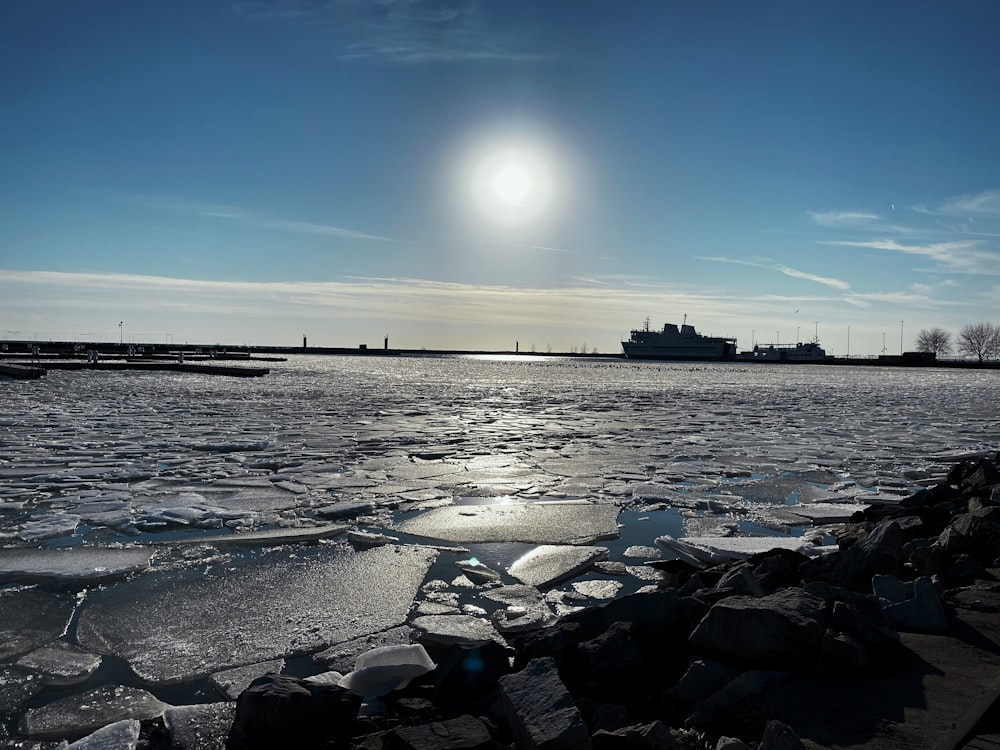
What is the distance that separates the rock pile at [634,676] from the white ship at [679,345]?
10219 centimetres

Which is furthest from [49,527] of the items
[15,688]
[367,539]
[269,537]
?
[15,688]

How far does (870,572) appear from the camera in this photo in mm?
3584

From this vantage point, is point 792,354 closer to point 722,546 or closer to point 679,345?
point 679,345

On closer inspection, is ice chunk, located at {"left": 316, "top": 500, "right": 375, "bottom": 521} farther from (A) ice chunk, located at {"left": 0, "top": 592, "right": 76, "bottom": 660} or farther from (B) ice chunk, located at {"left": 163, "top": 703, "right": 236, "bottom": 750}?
(B) ice chunk, located at {"left": 163, "top": 703, "right": 236, "bottom": 750}

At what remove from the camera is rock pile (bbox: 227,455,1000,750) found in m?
2.03

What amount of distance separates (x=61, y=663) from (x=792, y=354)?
114 metres

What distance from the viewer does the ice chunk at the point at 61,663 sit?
254 centimetres

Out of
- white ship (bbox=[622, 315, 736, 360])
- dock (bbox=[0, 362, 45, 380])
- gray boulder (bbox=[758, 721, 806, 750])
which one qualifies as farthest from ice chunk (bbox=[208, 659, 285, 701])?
white ship (bbox=[622, 315, 736, 360])

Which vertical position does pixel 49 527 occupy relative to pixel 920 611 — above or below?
below

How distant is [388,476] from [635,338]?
102 metres

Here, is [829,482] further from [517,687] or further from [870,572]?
[517,687]

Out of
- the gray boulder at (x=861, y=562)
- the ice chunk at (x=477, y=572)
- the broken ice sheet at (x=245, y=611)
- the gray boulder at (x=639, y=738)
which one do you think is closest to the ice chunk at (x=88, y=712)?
the broken ice sheet at (x=245, y=611)

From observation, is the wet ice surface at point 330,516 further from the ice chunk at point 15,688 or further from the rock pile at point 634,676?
the rock pile at point 634,676

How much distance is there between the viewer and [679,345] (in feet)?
336
